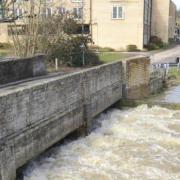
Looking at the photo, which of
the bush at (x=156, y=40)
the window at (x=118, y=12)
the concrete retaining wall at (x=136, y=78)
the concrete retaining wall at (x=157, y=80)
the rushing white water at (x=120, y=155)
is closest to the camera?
the rushing white water at (x=120, y=155)

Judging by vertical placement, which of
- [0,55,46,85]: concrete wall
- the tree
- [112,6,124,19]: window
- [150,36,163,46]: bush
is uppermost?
[112,6,124,19]: window

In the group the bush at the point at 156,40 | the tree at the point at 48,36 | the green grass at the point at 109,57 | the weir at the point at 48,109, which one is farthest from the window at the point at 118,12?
the weir at the point at 48,109

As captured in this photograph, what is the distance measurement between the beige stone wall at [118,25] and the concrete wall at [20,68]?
3265 cm

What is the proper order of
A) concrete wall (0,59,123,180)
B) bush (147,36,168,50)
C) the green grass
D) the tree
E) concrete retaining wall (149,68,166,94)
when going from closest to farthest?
concrete wall (0,59,123,180) → concrete retaining wall (149,68,166,94) → the tree → the green grass → bush (147,36,168,50)

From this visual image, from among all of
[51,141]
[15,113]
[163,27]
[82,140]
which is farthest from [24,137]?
[163,27]

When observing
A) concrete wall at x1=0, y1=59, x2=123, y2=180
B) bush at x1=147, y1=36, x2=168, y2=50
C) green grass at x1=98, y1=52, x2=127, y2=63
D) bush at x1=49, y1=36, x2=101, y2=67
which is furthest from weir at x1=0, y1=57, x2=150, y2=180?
bush at x1=147, y1=36, x2=168, y2=50

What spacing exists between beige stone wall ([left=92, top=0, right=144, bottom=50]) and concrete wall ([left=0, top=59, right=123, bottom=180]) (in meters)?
35.0

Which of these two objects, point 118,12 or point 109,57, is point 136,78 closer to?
point 109,57

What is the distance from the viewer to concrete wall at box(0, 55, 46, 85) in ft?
55.4

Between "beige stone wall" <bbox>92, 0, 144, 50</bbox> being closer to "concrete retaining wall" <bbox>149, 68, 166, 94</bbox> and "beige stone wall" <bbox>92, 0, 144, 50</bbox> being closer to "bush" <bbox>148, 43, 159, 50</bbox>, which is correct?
"bush" <bbox>148, 43, 159, 50</bbox>

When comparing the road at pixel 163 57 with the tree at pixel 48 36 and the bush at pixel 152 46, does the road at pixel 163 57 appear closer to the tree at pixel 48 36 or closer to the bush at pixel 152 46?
the bush at pixel 152 46

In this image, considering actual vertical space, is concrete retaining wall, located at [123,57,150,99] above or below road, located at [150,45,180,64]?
above

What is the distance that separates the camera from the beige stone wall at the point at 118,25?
5209 cm

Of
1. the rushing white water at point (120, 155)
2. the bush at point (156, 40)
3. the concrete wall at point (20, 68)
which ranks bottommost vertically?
the rushing white water at point (120, 155)
